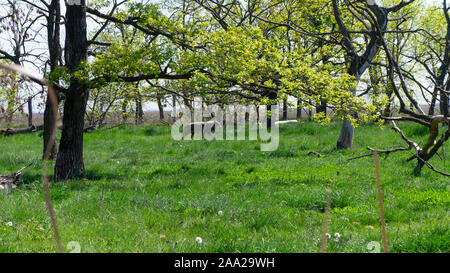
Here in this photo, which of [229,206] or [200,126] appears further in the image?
[200,126]

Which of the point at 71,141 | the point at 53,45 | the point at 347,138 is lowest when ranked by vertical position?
the point at 347,138

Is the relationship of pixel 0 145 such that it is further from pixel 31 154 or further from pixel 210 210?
pixel 210 210

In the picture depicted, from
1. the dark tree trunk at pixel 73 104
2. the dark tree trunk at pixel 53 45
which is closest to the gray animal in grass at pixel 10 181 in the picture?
the dark tree trunk at pixel 73 104

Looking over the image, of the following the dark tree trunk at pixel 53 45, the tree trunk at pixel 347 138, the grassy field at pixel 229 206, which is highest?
the dark tree trunk at pixel 53 45

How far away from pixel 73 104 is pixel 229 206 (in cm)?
546

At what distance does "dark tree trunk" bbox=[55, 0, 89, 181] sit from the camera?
9.12m

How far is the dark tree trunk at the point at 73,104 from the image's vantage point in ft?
29.9

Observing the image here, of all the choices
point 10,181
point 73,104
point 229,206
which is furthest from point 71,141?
point 229,206

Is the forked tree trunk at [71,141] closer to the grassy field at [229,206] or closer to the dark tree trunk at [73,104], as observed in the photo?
the dark tree trunk at [73,104]

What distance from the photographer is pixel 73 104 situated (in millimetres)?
9344

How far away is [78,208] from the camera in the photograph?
5809mm

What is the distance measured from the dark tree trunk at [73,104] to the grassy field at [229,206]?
1.77 ft
